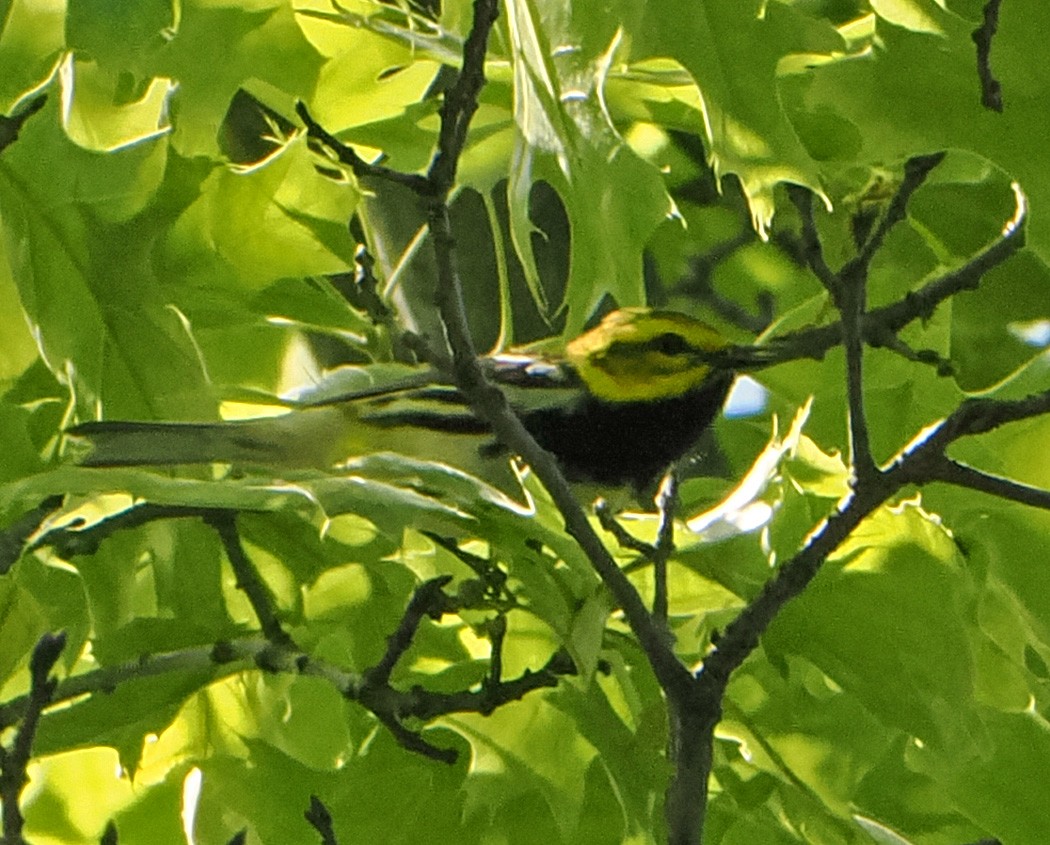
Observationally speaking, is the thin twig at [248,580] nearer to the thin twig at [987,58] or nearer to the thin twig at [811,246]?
the thin twig at [811,246]

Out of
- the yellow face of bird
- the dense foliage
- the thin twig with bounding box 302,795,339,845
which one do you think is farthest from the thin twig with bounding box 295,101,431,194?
the yellow face of bird

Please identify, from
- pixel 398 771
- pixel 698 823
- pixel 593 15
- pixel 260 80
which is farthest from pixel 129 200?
pixel 698 823

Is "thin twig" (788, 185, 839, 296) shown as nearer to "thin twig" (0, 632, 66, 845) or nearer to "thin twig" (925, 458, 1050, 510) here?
"thin twig" (925, 458, 1050, 510)

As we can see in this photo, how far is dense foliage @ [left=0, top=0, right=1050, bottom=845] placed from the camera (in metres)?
1.51

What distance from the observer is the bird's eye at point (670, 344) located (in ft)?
7.85

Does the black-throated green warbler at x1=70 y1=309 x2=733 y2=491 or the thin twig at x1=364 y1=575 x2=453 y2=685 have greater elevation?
the thin twig at x1=364 y1=575 x2=453 y2=685

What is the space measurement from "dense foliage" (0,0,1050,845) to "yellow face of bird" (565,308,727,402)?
28 cm

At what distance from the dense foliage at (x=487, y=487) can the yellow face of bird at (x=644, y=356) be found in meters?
0.28

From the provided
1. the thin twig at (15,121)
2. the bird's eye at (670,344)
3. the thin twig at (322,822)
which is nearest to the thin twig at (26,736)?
the thin twig at (322,822)

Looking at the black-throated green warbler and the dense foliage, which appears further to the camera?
the black-throated green warbler

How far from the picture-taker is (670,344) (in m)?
2.41

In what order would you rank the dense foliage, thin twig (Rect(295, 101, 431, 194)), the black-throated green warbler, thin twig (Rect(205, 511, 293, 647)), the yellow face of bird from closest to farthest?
thin twig (Rect(295, 101, 431, 194)) < the dense foliage < thin twig (Rect(205, 511, 293, 647)) < the black-throated green warbler < the yellow face of bird

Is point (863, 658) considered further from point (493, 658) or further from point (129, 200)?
point (129, 200)

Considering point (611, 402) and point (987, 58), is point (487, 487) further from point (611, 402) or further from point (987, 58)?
point (611, 402)
